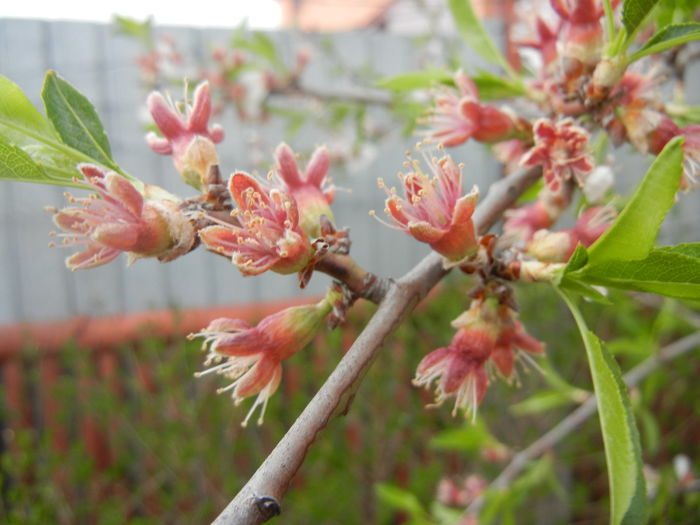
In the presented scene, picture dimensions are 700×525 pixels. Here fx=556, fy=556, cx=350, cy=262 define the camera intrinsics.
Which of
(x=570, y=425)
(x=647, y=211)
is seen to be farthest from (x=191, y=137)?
(x=570, y=425)

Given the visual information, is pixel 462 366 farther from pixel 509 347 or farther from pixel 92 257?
pixel 92 257

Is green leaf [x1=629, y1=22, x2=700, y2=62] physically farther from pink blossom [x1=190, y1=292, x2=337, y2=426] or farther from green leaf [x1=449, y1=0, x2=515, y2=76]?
pink blossom [x1=190, y1=292, x2=337, y2=426]

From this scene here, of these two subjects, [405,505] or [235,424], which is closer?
[405,505]

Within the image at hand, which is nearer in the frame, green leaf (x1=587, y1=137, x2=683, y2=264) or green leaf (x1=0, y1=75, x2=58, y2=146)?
green leaf (x1=587, y1=137, x2=683, y2=264)

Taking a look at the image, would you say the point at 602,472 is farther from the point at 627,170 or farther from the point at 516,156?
the point at 516,156

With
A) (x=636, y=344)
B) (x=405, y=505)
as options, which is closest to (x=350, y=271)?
(x=405, y=505)

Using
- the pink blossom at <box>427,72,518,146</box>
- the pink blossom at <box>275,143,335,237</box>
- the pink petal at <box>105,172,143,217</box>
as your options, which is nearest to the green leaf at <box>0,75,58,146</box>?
the pink petal at <box>105,172,143,217</box>
